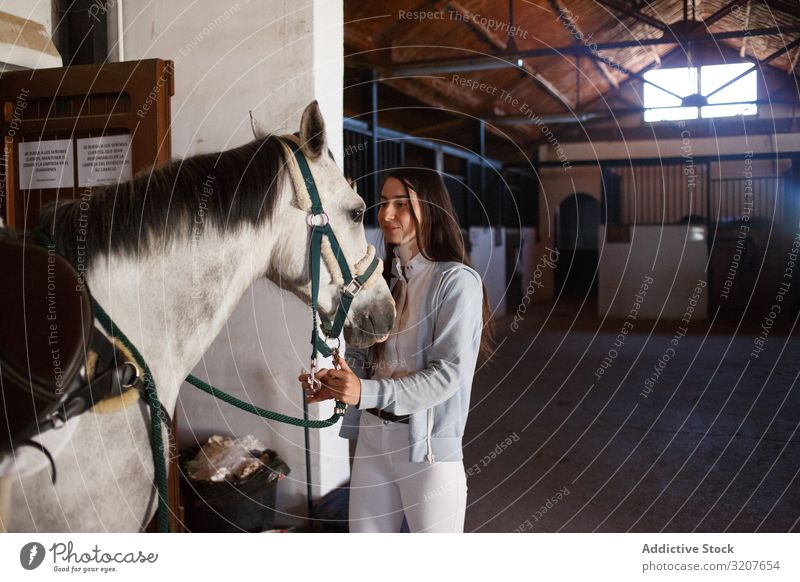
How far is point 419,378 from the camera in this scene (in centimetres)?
158

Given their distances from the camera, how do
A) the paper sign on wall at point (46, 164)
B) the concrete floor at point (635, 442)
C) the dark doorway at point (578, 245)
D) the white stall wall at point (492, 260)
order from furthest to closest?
the dark doorway at point (578, 245) < the white stall wall at point (492, 260) < the concrete floor at point (635, 442) < the paper sign on wall at point (46, 164)

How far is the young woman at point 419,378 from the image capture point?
1591 millimetres

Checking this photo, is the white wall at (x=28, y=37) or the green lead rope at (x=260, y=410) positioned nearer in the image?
the green lead rope at (x=260, y=410)

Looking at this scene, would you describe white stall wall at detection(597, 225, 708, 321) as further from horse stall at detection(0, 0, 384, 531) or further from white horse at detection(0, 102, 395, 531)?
white horse at detection(0, 102, 395, 531)

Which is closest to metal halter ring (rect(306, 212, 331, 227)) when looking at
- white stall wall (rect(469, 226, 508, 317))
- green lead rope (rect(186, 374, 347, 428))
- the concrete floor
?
green lead rope (rect(186, 374, 347, 428))

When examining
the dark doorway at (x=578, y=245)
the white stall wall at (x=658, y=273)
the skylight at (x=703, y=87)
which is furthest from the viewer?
the dark doorway at (x=578, y=245)

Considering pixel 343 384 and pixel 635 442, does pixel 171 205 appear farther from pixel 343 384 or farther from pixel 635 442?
pixel 635 442

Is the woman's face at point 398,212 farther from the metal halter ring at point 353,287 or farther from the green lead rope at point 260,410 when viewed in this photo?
the green lead rope at point 260,410

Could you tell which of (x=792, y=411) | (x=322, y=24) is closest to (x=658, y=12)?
(x=792, y=411)

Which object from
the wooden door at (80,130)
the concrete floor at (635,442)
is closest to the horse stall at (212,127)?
the wooden door at (80,130)

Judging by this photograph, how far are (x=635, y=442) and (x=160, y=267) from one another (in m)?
3.14

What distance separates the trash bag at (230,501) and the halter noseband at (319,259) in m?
0.98

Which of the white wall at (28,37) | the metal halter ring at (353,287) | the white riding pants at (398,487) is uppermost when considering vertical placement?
the white wall at (28,37)
